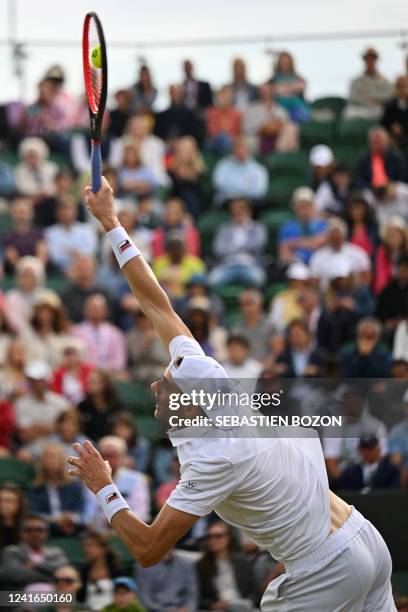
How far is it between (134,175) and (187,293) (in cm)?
244

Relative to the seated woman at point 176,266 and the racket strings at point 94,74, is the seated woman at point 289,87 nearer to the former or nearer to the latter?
the seated woman at point 176,266

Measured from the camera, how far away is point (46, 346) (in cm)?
1284

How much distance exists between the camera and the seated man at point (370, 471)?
9727 mm

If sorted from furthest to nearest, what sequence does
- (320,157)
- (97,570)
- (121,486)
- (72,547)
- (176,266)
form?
(320,157), (176,266), (121,486), (72,547), (97,570)

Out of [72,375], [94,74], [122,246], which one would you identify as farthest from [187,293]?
[122,246]

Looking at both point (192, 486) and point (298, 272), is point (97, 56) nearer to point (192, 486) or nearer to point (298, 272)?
point (192, 486)

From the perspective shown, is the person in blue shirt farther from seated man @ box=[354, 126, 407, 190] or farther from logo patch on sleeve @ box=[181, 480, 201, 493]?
logo patch on sleeve @ box=[181, 480, 201, 493]

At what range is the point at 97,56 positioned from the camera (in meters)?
7.02

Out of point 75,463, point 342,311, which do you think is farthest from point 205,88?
point 75,463

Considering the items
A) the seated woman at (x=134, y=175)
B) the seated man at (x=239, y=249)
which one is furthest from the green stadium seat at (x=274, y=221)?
the seated woman at (x=134, y=175)

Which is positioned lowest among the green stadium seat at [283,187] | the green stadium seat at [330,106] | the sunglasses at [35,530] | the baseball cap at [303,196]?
the sunglasses at [35,530]

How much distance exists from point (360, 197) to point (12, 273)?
11.2 ft

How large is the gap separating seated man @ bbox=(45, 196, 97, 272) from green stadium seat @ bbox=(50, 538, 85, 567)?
4.37m

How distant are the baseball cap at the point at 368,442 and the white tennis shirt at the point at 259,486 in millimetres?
3721
